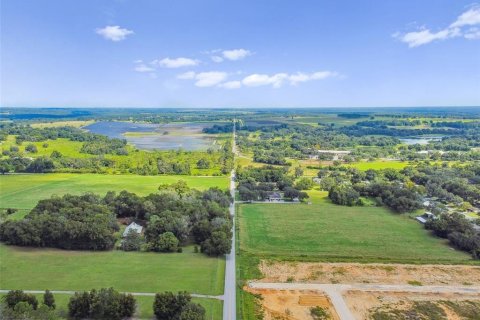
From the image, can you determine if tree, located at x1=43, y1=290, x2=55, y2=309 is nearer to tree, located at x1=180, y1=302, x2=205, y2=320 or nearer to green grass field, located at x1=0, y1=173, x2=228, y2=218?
tree, located at x1=180, y1=302, x2=205, y2=320

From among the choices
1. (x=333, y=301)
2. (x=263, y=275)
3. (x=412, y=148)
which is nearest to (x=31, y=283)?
(x=263, y=275)

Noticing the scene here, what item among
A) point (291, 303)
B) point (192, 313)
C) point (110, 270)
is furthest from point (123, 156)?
point (192, 313)

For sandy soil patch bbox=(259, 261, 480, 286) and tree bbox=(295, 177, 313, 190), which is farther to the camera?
tree bbox=(295, 177, 313, 190)

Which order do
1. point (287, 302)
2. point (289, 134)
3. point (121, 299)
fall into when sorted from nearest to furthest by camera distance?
1. point (121, 299)
2. point (287, 302)
3. point (289, 134)

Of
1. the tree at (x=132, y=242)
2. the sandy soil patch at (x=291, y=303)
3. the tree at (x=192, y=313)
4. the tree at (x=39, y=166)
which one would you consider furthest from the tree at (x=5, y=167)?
the tree at (x=192, y=313)

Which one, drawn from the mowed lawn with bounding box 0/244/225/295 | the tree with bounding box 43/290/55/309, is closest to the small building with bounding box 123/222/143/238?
the mowed lawn with bounding box 0/244/225/295

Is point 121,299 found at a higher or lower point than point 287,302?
higher

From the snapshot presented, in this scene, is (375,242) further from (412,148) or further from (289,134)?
(289,134)
